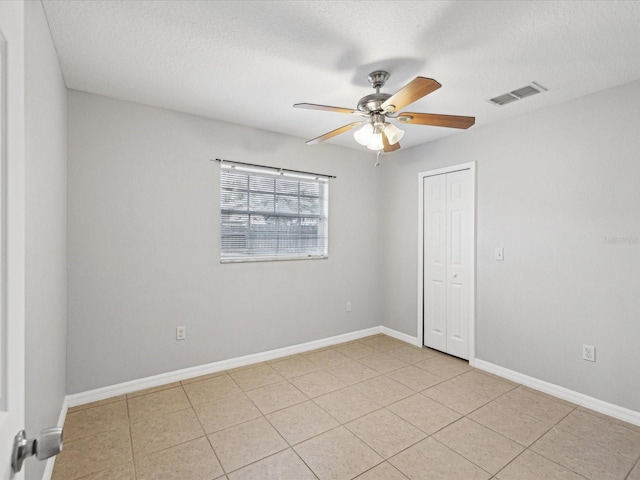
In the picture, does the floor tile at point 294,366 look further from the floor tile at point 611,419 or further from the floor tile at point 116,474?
the floor tile at point 611,419

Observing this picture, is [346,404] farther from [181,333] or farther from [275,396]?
[181,333]

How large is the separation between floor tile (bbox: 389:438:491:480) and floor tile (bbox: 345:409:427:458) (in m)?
0.06

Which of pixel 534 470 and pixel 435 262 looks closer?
pixel 534 470

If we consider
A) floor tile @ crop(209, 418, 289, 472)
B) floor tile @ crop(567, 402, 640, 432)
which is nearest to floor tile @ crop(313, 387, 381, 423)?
floor tile @ crop(209, 418, 289, 472)

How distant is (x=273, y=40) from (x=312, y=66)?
357 millimetres

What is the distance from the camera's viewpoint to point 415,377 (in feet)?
10.2

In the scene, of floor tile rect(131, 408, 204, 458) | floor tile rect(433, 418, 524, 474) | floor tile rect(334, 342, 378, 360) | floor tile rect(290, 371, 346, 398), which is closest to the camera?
floor tile rect(433, 418, 524, 474)

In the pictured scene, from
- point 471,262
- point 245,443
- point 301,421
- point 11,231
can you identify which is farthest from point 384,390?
point 11,231

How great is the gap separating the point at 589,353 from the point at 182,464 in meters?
3.05

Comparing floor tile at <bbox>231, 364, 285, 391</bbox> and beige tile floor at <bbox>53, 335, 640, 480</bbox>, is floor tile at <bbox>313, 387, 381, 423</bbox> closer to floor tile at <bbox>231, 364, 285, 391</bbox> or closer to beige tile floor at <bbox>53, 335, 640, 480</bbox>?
beige tile floor at <bbox>53, 335, 640, 480</bbox>

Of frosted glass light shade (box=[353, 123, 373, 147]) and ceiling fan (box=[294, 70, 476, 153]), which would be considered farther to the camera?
frosted glass light shade (box=[353, 123, 373, 147])

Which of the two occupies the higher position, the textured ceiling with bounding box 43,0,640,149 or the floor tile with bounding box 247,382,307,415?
the textured ceiling with bounding box 43,0,640,149

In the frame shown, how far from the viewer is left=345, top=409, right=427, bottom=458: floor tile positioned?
82.1 inches

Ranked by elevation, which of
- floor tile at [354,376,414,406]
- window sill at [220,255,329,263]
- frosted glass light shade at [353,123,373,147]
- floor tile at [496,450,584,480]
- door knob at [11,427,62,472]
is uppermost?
frosted glass light shade at [353,123,373,147]
